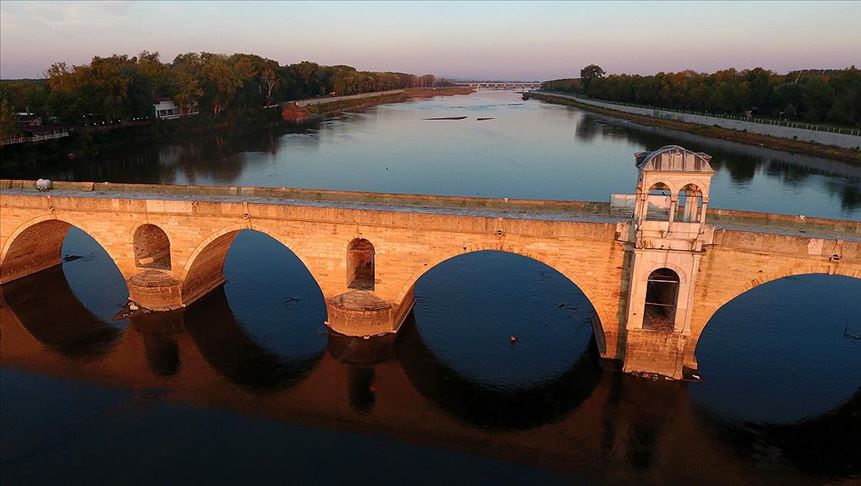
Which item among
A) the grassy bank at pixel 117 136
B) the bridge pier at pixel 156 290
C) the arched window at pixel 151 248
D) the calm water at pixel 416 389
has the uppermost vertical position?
the grassy bank at pixel 117 136

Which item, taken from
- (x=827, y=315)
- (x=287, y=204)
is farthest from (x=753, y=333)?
(x=287, y=204)

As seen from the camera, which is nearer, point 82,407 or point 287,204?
point 82,407

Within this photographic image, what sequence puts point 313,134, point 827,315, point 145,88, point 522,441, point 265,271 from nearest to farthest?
point 522,441, point 827,315, point 265,271, point 145,88, point 313,134

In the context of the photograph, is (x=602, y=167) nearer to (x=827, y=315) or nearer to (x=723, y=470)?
(x=827, y=315)

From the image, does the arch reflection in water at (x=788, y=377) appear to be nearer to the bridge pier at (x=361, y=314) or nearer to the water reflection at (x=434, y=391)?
the water reflection at (x=434, y=391)

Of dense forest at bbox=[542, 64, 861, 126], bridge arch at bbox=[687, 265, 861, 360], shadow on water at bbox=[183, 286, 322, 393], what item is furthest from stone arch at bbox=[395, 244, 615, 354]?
dense forest at bbox=[542, 64, 861, 126]

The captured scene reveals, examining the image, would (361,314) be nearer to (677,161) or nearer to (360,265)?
(360,265)

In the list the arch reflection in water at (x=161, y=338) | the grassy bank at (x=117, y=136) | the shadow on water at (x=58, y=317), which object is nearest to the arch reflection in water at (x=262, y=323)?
the arch reflection in water at (x=161, y=338)
